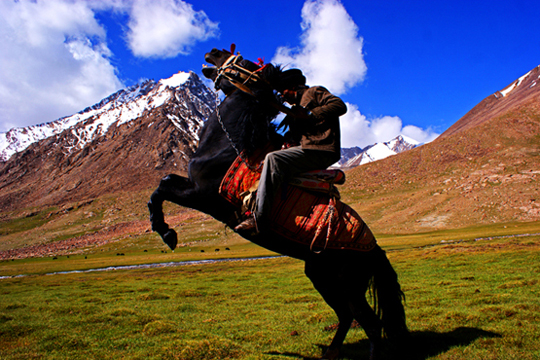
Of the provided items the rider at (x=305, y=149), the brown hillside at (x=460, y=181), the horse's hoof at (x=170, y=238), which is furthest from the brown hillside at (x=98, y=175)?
the rider at (x=305, y=149)

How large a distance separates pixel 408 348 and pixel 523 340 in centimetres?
165

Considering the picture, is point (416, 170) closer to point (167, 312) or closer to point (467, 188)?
point (467, 188)

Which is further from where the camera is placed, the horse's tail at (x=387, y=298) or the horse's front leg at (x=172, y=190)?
the horse's tail at (x=387, y=298)

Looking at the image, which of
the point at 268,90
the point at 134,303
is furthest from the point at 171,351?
the point at 134,303

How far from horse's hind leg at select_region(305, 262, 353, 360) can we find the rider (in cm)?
108

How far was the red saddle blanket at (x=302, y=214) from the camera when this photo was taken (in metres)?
4.43

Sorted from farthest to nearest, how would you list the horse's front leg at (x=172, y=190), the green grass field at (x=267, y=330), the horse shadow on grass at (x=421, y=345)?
the green grass field at (x=267, y=330) → the horse shadow on grass at (x=421, y=345) → the horse's front leg at (x=172, y=190)

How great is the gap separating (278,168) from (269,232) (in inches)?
32.6

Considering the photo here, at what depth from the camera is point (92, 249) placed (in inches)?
2987

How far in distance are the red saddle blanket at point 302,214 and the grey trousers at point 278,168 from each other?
0.18 meters

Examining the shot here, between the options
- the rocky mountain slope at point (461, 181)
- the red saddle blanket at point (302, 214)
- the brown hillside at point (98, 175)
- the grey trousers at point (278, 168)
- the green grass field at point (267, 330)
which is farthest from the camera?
the brown hillside at point (98, 175)

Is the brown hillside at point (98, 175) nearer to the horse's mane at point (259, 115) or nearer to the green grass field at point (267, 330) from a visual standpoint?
the green grass field at point (267, 330)

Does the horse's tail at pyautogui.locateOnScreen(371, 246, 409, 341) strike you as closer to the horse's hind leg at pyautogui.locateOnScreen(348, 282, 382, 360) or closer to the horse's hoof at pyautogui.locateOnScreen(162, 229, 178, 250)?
the horse's hind leg at pyautogui.locateOnScreen(348, 282, 382, 360)

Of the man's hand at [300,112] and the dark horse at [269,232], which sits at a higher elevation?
the man's hand at [300,112]
